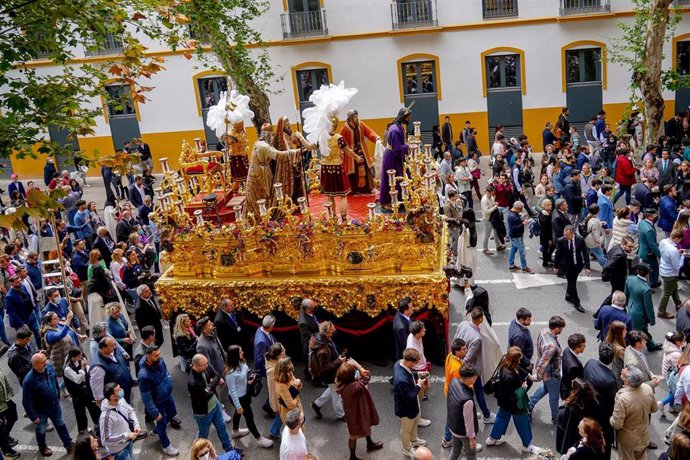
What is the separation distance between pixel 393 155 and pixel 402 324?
3.65 meters

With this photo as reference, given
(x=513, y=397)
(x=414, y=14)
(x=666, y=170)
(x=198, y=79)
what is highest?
(x=414, y=14)

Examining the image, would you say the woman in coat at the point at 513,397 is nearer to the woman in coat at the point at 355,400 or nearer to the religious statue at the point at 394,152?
the woman in coat at the point at 355,400

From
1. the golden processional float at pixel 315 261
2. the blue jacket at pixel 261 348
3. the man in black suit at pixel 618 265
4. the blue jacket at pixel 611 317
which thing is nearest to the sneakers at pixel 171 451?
the blue jacket at pixel 261 348

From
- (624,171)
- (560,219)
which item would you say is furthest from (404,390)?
(624,171)

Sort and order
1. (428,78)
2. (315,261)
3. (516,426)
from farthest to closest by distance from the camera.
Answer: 1. (428,78)
2. (315,261)
3. (516,426)

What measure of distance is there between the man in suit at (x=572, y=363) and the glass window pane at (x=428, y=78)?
17.2 metres

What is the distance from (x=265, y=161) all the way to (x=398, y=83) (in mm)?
13325

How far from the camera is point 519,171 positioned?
52.8 feet

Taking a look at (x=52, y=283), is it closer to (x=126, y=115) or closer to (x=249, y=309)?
(x=249, y=309)

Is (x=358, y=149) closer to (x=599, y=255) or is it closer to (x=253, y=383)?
(x=599, y=255)

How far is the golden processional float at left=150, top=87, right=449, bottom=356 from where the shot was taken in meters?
10.3

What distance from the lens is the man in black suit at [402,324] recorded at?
31.0 ft

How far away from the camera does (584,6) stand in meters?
22.6

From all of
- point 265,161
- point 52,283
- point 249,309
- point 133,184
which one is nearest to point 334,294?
point 249,309
